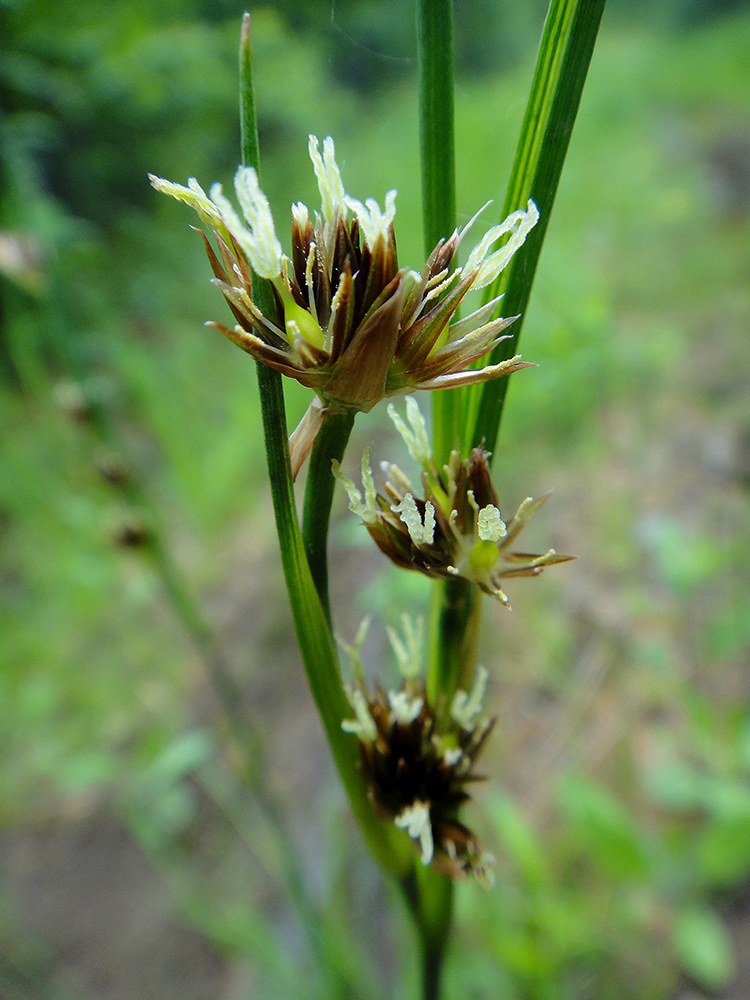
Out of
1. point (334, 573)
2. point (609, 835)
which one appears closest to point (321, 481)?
point (609, 835)

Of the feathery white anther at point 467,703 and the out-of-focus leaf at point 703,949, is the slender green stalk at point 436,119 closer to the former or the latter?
the feathery white anther at point 467,703

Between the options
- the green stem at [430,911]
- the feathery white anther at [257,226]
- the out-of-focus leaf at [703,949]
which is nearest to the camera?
the feathery white anther at [257,226]

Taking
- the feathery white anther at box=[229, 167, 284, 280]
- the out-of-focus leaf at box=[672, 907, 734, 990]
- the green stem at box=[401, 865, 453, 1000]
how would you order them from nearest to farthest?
the feathery white anther at box=[229, 167, 284, 280], the green stem at box=[401, 865, 453, 1000], the out-of-focus leaf at box=[672, 907, 734, 990]

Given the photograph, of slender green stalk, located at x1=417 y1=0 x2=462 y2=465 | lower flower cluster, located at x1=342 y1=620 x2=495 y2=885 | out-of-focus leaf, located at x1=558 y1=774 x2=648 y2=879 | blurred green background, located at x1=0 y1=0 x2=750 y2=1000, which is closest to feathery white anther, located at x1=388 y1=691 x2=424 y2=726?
lower flower cluster, located at x1=342 y1=620 x2=495 y2=885

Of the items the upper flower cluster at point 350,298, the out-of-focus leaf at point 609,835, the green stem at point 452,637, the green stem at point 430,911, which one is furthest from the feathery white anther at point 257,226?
the out-of-focus leaf at point 609,835

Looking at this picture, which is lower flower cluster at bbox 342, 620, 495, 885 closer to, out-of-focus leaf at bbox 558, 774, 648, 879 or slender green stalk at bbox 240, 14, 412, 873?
slender green stalk at bbox 240, 14, 412, 873
